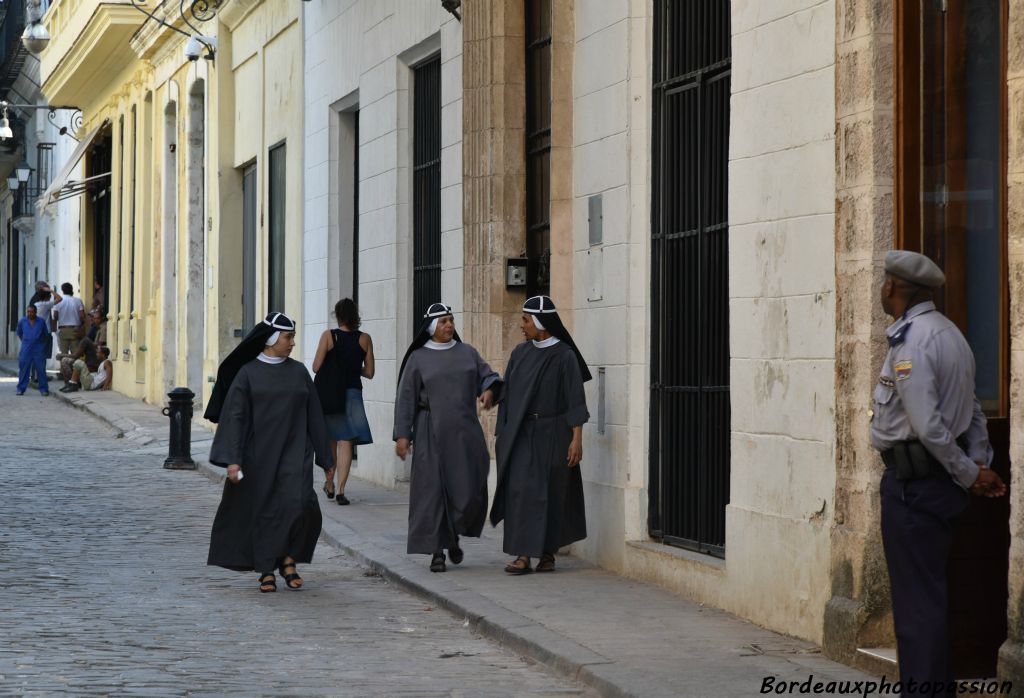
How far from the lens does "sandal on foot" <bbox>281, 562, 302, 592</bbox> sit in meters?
11.1

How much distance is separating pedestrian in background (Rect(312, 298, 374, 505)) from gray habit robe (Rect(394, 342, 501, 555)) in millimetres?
3857

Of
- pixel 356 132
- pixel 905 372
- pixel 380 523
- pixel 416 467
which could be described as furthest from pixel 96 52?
pixel 905 372

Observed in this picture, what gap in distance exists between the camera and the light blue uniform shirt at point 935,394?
6535 mm

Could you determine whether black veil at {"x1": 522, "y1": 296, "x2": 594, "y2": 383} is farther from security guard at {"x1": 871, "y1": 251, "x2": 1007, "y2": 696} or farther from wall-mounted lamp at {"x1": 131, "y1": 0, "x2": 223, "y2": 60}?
wall-mounted lamp at {"x1": 131, "y1": 0, "x2": 223, "y2": 60}

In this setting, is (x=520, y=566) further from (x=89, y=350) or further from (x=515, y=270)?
(x=89, y=350)

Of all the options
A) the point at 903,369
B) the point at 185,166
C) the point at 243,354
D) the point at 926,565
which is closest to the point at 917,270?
the point at 903,369

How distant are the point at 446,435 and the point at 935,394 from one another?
567 cm

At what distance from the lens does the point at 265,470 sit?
442 inches

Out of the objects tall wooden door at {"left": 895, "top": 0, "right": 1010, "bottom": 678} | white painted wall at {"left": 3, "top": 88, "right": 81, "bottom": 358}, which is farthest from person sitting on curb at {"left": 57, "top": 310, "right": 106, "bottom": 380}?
tall wooden door at {"left": 895, "top": 0, "right": 1010, "bottom": 678}

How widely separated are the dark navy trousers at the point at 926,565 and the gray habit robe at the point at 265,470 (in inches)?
200

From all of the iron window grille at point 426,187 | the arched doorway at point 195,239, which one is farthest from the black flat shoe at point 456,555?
the arched doorway at point 195,239

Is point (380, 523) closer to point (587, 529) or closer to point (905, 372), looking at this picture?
point (587, 529)

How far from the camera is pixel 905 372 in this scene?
661 centimetres

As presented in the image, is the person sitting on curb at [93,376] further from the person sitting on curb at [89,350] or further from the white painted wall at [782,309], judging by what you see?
the white painted wall at [782,309]
